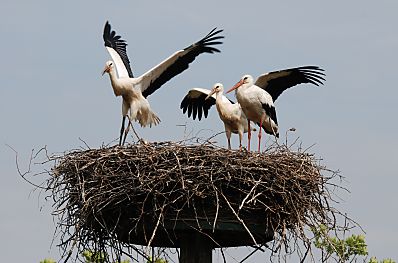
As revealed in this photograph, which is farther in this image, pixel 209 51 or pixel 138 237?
pixel 209 51

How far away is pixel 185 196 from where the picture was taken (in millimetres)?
7707

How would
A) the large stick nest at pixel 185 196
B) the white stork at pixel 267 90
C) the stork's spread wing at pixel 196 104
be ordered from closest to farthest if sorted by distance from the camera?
the large stick nest at pixel 185 196
the white stork at pixel 267 90
the stork's spread wing at pixel 196 104

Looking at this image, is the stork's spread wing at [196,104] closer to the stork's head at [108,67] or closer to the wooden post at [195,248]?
the stork's head at [108,67]

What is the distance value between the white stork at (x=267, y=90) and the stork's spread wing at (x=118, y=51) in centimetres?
151

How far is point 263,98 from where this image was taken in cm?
1034

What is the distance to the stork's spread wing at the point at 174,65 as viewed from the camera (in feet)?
34.5

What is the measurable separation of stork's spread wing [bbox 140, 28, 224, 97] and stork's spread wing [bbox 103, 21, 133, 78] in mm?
390

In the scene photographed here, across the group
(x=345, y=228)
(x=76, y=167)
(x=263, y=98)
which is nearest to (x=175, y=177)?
(x=76, y=167)

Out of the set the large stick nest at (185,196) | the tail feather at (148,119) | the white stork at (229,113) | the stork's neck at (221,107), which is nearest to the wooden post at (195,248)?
the large stick nest at (185,196)

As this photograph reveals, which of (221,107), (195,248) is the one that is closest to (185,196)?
(195,248)

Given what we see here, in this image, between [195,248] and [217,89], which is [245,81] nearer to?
[217,89]

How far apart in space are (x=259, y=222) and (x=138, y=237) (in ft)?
3.37

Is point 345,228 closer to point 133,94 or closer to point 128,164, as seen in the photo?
point 128,164

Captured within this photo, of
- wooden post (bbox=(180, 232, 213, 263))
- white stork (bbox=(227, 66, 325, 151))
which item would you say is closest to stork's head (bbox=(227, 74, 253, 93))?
white stork (bbox=(227, 66, 325, 151))
